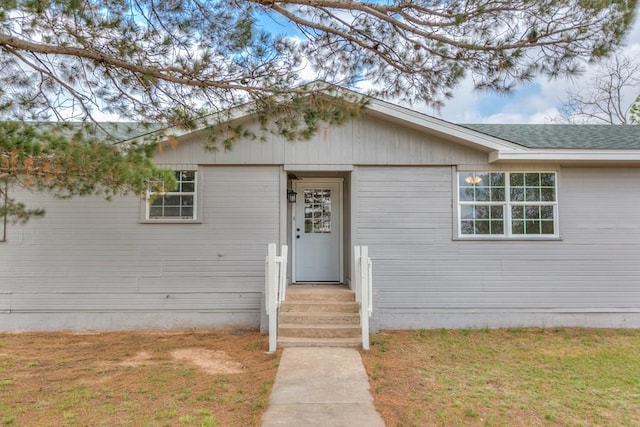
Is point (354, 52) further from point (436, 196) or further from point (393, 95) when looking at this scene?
point (436, 196)

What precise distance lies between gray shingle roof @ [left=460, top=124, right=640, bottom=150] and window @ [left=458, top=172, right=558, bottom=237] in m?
0.57

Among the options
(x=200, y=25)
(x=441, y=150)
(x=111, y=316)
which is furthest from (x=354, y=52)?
(x=111, y=316)

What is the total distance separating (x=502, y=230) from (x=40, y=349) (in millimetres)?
6987

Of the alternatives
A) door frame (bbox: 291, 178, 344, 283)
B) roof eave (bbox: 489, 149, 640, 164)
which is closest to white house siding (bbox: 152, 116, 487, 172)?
roof eave (bbox: 489, 149, 640, 164)

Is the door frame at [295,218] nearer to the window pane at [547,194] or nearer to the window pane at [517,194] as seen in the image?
the window pane at [517,194]

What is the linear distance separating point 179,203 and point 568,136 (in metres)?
6.88

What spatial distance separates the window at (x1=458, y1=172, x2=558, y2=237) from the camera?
6562 millimetres

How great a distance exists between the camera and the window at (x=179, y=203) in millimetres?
6555

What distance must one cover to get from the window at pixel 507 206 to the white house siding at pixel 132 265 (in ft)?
10.3

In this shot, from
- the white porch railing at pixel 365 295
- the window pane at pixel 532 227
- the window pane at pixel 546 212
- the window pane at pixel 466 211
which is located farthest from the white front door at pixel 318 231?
the window pane at pixel 546 212

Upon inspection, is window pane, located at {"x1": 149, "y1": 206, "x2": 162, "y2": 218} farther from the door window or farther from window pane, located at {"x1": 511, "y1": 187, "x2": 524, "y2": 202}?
Result: window pane, located at {"x1": 511, "y1": 187, "x2": 524, "y2": 202}

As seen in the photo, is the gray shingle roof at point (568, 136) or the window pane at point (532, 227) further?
the window pane at point (532, 227)

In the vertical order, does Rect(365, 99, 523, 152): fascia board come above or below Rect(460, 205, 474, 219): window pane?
above

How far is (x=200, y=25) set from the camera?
446cm
